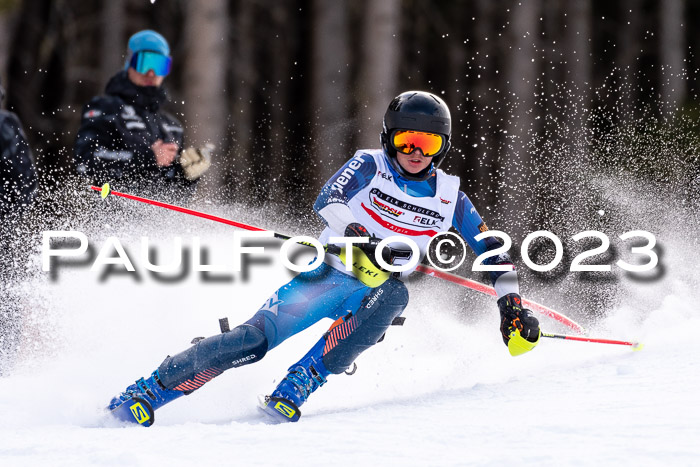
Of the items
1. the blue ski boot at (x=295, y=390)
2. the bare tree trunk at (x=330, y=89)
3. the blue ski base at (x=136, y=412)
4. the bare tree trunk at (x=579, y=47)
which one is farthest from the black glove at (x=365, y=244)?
the bare tree trunk at (x=579, y=47)

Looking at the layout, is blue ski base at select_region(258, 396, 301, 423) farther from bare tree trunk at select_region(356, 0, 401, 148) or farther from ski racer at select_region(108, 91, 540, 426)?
bare tree trunk at select_region(356, 0, 401, 148)

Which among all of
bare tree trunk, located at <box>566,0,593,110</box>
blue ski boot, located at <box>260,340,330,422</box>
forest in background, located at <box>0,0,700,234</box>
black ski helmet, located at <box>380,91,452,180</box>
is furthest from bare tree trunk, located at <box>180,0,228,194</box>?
bare tree trunk, located at <box>566,0,593,110</box>

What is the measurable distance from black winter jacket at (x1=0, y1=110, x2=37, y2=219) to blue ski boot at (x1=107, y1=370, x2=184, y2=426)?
6.32 ft

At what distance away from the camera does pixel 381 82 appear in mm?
12805

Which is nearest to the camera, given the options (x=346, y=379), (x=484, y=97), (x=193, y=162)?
(x=346, y=379)

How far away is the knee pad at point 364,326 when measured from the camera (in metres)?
4.52

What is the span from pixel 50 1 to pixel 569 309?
17206 mm

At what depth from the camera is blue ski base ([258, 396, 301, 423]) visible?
14.2 feet

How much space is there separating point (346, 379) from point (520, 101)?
1102 cm

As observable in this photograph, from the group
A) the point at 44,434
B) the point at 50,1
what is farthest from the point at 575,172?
the point at 50,1

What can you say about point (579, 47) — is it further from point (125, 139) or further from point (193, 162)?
point (125, 139)

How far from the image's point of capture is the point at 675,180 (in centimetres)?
924

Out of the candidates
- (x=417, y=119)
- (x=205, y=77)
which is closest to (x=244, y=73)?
(x=205, y=77)

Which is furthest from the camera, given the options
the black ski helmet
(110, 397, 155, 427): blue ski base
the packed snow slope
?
the black ski helmet
